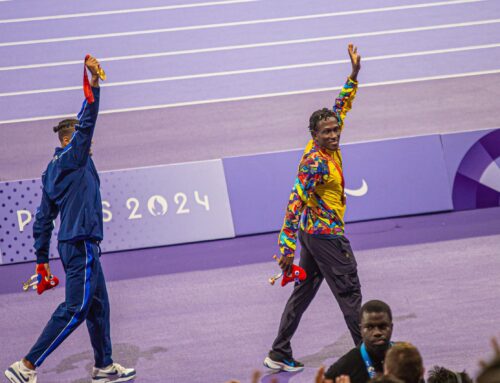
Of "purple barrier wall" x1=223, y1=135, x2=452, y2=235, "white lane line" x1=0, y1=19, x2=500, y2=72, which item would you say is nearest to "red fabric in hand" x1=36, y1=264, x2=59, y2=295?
"purple barrier wall" x1=223, y1=135, x2=452, y2=235

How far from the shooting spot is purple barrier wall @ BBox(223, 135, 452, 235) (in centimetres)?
934

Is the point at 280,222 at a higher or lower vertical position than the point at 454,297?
higher

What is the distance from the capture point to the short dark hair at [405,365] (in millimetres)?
3756

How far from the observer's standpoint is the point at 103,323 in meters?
6.44

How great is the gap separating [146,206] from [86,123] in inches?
123

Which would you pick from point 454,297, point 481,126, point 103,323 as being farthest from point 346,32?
point 103,323

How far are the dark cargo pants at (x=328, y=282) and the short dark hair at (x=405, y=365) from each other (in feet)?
7.70

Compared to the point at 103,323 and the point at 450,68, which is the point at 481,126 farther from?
the point at 103,323

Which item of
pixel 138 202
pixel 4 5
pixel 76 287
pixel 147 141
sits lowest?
pixel 76 287

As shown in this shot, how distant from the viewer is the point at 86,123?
608cm

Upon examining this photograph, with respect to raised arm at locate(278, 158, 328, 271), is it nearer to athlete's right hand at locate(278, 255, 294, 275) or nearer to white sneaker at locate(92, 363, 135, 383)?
athlete's right hand at locate(278, 255, 294, 275)

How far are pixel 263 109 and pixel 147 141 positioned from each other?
156 centimetres

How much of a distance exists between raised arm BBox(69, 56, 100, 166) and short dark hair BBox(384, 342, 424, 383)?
287 cm

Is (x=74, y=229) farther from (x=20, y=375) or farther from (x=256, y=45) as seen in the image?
(x=256, y=45)
